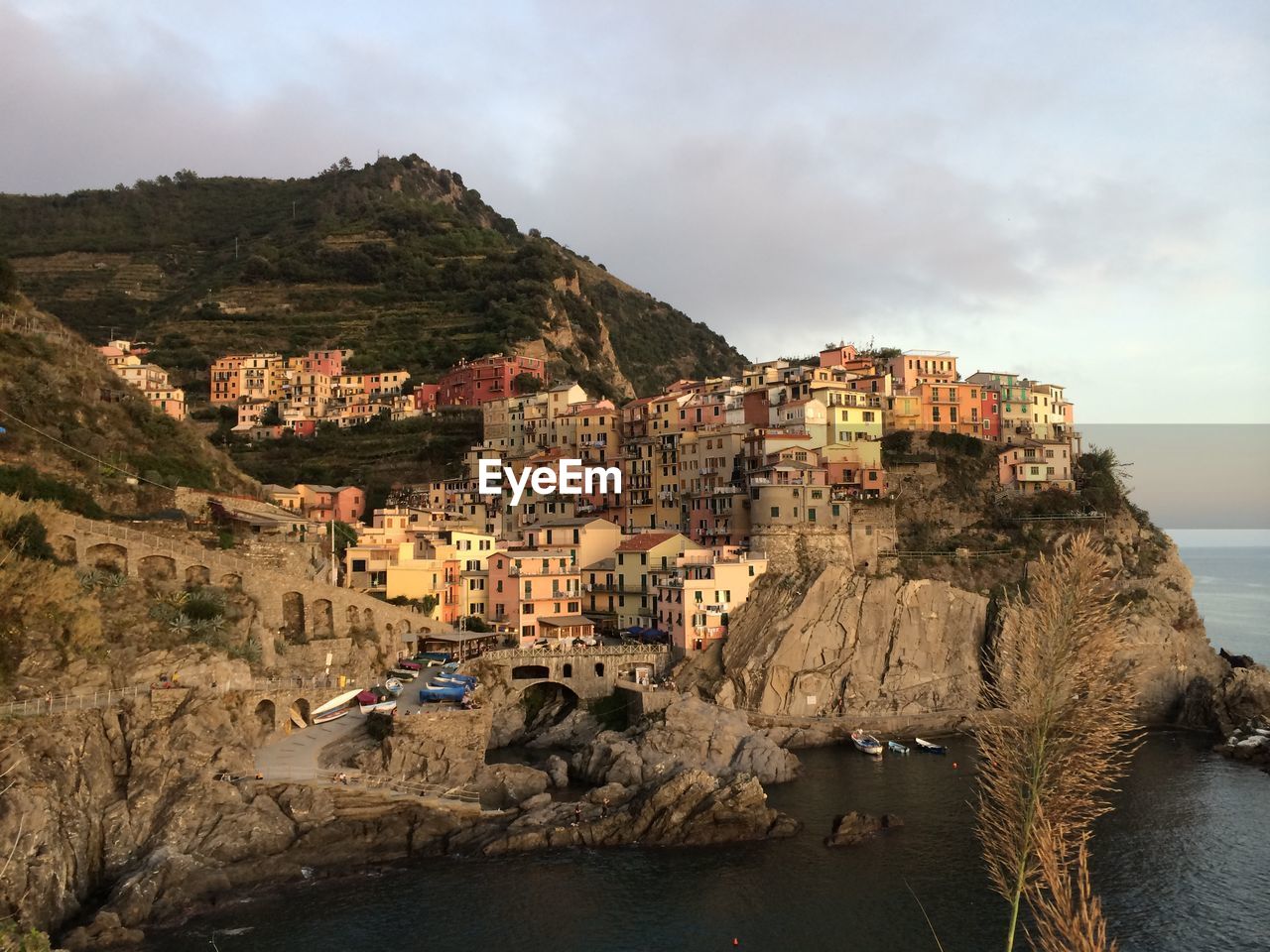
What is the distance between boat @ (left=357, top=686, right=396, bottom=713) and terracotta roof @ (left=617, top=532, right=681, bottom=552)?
18270 mm

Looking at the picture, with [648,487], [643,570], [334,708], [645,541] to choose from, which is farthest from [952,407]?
[334,708]

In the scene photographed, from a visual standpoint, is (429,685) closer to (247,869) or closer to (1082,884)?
(247,869)

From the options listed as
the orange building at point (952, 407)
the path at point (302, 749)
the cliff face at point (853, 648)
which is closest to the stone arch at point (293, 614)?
the path at point (302, 749)

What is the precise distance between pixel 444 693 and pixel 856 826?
17.0 m

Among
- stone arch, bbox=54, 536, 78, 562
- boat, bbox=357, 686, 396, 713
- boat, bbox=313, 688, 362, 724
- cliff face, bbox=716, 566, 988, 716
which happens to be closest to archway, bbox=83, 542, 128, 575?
stone arch, bbox=54, 536, 78, 562

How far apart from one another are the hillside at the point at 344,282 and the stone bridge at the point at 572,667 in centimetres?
5038

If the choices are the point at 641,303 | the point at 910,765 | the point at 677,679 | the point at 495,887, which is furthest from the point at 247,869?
the point at 641,303

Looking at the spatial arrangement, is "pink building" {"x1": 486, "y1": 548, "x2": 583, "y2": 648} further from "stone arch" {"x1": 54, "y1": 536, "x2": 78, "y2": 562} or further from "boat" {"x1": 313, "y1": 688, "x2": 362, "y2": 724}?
"stone arch" {"x1": 54, "y1": 536, "x2": 78, "y2": 562}

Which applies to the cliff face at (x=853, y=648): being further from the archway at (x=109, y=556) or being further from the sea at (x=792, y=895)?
the archway at (x=109, y=556)

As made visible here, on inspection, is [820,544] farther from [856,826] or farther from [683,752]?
[856,826]

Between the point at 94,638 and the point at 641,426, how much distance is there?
1712 inches

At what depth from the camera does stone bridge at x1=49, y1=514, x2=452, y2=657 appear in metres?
38.0

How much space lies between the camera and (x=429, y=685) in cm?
4044

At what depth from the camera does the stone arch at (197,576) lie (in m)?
39.7
